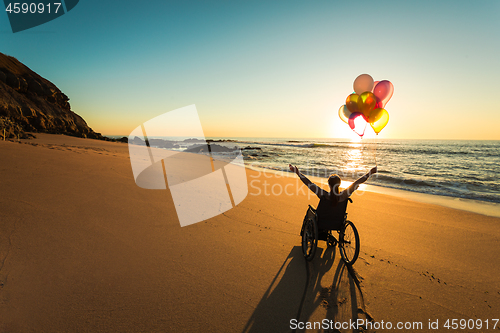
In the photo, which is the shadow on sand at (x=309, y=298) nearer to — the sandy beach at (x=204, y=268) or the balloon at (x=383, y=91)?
the sandy beach at (x=204, y=268)

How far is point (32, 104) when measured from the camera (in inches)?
864

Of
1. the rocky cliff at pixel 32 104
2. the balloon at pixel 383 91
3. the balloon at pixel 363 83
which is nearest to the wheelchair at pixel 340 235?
the balloon at pixel 383 91

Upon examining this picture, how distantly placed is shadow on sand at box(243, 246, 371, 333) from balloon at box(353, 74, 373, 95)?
419cm

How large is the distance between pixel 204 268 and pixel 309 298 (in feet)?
5.32

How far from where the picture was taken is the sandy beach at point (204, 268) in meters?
2.53

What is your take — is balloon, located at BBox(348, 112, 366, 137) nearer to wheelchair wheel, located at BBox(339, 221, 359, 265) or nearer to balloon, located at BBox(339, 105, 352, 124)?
balloon, located at BBox(339, 105, 352, 124)

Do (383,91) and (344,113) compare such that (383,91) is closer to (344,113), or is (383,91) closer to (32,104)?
(344,113)

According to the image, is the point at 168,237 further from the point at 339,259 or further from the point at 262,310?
the point at 339,259

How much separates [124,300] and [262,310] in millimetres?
1723

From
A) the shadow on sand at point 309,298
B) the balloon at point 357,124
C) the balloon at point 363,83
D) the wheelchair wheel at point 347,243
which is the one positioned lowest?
the shadow on sand at point 309,298

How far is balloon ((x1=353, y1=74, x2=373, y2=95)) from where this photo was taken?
5398mm

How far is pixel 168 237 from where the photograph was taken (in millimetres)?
4223

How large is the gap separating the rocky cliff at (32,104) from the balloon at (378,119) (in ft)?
72.5

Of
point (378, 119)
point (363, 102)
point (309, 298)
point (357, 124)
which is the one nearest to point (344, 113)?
point (357, 124)
